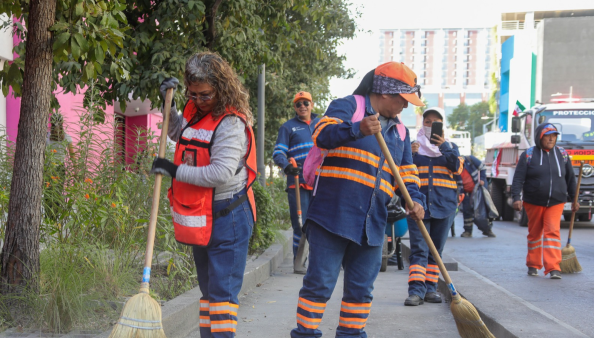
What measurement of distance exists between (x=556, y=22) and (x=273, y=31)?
20784mm

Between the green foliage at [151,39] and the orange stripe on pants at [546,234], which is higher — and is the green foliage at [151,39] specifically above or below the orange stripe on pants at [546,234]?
above

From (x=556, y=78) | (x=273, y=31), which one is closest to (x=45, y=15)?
(x=273, y=31)

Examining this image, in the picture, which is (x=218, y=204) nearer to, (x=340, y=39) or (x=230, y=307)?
(x=230, y=307)

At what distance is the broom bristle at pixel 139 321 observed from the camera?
317 cm

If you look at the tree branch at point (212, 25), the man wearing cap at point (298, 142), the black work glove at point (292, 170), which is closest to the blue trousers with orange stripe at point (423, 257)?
the black work glove at point (292, 170)

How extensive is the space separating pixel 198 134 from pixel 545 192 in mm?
5661

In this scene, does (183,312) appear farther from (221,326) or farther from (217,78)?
(217,78)

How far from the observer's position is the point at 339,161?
3.94m

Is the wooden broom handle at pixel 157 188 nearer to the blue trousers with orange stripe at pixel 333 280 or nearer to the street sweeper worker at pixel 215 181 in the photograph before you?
the street sweeper worker at pixel 215 181

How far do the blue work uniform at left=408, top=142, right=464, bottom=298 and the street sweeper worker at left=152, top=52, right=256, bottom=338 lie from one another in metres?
2.96

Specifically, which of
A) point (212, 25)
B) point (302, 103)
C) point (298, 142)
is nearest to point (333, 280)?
point (298, 142)

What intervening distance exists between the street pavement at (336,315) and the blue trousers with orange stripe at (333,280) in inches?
50.6

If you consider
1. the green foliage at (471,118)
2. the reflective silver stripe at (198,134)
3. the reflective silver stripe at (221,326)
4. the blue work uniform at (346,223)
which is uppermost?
the green foliage at (471,118)

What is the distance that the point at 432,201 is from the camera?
20.9 feet
